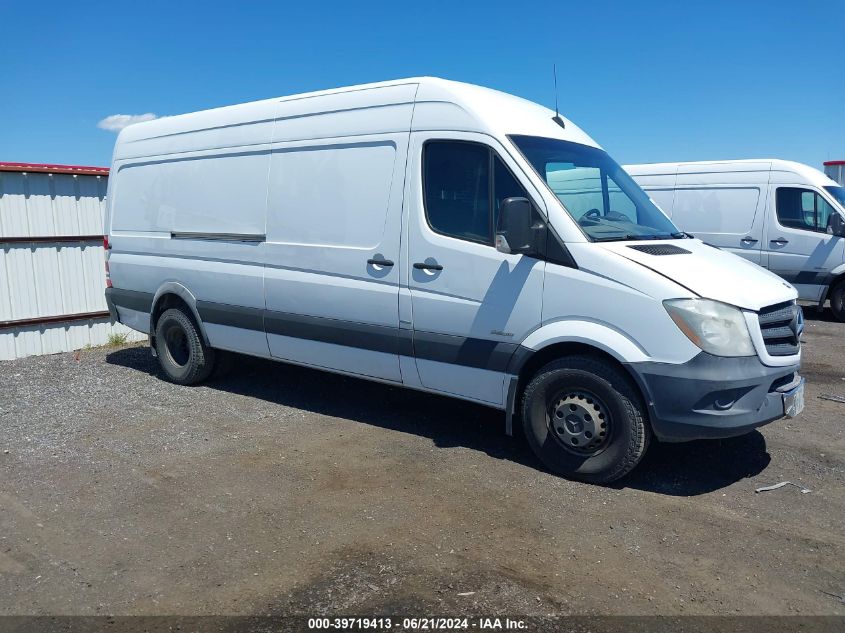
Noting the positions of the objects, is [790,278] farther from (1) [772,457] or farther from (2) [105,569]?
(2) [105,569]

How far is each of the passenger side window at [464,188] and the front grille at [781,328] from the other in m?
1.75

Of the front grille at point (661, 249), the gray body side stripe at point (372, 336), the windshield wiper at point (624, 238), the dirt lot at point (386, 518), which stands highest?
the windshield wiper at point (624, 238)

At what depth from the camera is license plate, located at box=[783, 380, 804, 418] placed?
4699 millimetres

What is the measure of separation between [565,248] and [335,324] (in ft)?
6.86

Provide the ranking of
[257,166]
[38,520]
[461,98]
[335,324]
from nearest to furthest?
[38,520] < [461,98] < [335,324] < [257,166]

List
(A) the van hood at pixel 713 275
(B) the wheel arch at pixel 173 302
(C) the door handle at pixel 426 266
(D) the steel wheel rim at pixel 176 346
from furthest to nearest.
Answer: (D) the steel wheel rim at pixel 176 346, (B) the wheel arch at pixel 173 302, (C) the door handle at pixel 426 266, (A) the van hood at pixel 713 275

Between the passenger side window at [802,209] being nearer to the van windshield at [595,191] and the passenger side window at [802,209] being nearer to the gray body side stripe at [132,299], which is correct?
the van windshield at [595,191]

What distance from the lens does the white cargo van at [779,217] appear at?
11383mm

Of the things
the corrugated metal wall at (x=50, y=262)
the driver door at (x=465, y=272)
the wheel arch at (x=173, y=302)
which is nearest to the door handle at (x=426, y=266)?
the driver door at (x=465, y=272)

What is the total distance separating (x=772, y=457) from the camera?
17.6 feet

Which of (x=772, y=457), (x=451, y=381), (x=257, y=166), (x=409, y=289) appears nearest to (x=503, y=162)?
(x=409, y=289)

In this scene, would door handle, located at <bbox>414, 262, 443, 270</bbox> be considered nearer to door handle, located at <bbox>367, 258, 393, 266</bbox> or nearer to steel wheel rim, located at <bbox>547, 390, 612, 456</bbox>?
door handle, located at <bbox>367, 258, 393, 266</bbox>

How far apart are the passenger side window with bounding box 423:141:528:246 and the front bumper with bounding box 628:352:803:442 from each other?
57.5 inches

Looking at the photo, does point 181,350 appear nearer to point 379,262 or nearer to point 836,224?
point 379,262
